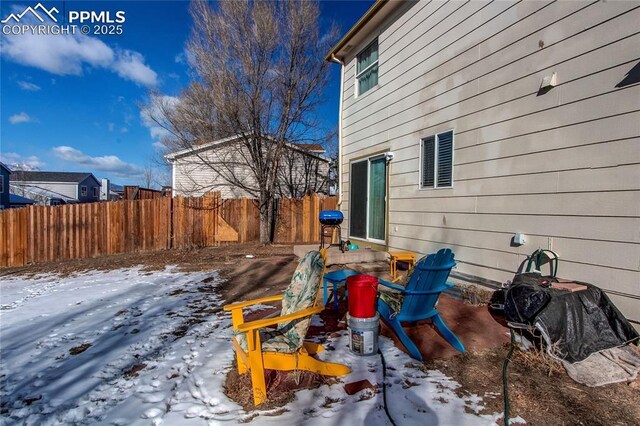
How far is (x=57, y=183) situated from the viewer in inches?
1476

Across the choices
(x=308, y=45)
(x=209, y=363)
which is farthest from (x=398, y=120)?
(x=308, y=45)

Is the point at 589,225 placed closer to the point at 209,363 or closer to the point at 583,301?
the point at 583,301

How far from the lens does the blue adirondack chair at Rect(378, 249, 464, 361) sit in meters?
3.10

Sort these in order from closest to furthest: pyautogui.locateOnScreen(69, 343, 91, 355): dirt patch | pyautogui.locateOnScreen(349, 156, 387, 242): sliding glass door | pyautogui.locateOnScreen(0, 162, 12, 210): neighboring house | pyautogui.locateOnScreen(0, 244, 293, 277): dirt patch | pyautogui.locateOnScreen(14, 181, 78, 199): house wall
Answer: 1. pyautogui.locateOnScreen(69, 343, 91, 355): dirt patch
2. pyautogui.locateOnScreen(349, 156, 387, 242): sliding glass door
3. pyautogui.locateOnScreen(0, 244, 293, 277): dirt patch
4. pyautogui.locateOnScreen(0, 162, 12, 210): neighboring house
5. pyautogui.locateOnScreen(14, 181, 78, 199): house wall

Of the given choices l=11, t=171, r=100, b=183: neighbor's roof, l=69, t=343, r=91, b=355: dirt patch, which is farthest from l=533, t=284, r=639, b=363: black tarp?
l=11, t=171, r=100, b=183: neighbor's roof

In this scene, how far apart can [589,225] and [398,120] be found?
382 cm

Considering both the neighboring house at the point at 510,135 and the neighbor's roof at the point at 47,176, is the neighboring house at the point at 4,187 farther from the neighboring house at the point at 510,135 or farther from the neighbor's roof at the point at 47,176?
the neighboring house at the point at 510,135

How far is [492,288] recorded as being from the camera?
435 centimetres

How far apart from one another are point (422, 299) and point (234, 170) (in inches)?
449

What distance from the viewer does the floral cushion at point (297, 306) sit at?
2670 millimetres

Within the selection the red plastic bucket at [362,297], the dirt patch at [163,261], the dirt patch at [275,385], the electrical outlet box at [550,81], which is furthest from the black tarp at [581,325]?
the dirt patch at [163,261]

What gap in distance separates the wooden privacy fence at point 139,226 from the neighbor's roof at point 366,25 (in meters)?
5.84

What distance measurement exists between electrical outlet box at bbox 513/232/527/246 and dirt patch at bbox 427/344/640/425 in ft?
4.82

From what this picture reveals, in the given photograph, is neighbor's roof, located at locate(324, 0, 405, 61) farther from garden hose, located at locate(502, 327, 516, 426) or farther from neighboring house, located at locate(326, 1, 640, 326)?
garden hose, located at locate(502, 327, 516, 426)
